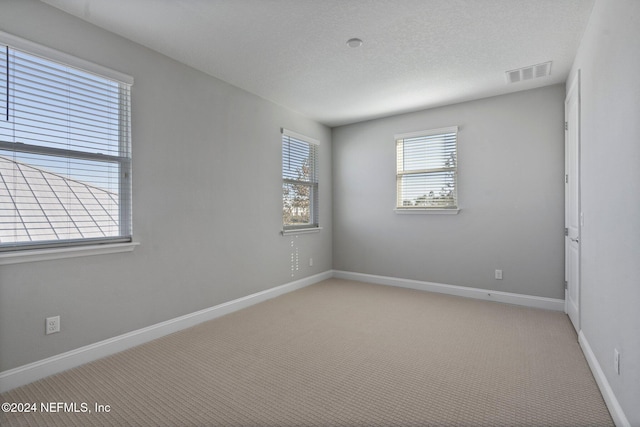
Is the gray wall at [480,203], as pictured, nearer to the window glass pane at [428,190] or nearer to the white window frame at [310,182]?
the window glass pane at [428,190]

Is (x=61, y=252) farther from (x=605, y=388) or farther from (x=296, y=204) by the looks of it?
(x=605, y=388)

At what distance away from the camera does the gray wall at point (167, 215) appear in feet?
7.30

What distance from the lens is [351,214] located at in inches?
209

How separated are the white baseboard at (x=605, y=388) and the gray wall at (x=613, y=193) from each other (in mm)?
42

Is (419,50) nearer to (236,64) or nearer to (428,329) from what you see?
(236,64)

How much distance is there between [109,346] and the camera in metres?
2.58

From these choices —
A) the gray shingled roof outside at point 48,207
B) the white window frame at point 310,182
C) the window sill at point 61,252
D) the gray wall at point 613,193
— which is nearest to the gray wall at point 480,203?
the white window frame at point 310,182

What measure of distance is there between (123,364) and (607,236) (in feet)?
11.2

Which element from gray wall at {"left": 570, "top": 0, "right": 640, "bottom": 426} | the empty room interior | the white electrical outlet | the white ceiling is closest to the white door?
the empty room interior

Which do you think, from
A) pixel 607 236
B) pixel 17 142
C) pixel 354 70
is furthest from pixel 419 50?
pixel 17 142

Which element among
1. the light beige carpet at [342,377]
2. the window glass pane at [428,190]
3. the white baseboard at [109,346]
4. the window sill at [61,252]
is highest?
the window glass pane at [428,190]

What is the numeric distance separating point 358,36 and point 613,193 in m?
2.09

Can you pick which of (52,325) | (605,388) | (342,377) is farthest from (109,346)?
(605,388)

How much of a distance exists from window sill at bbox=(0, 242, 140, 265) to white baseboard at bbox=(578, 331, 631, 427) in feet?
11.1
